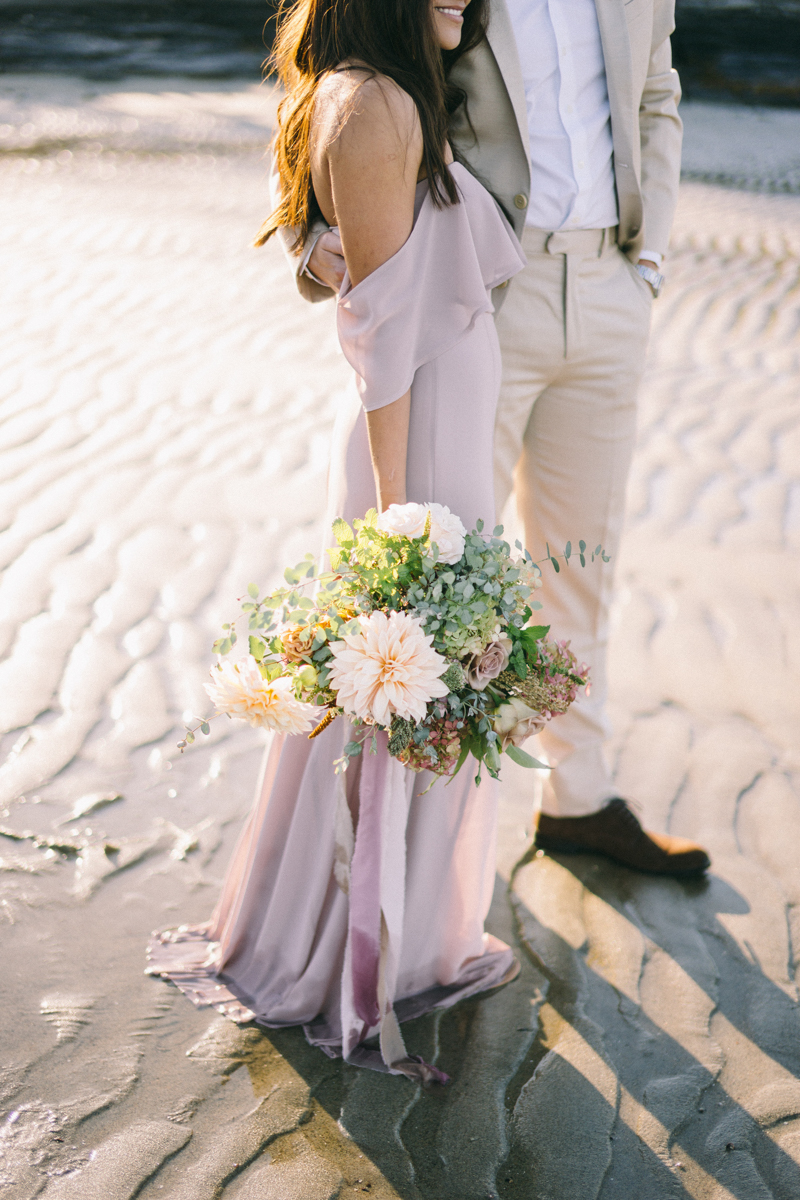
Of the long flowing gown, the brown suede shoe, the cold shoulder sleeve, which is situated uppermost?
the cold shoulder sleeve

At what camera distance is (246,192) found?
1059 cm

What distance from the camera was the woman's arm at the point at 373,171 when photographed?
1771 mm

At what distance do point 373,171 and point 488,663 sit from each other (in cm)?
91

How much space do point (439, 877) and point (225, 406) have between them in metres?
3.91

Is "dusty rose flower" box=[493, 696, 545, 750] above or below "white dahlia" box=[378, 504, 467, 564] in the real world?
below

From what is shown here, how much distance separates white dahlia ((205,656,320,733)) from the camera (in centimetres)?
177

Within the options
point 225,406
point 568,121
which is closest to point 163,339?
point 225,406

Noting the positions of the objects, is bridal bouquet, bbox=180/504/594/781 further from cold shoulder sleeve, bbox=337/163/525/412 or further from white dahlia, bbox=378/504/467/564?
cold shoulder sleeve, bbox=337/163/525/412

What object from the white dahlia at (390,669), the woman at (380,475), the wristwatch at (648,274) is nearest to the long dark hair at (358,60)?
the woman at (380,475)

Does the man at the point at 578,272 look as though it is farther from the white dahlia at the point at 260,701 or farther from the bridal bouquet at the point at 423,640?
the white dahlia at the point at 260,701

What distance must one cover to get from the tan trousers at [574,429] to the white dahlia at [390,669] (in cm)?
95

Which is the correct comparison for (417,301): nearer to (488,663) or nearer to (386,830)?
(488,663)

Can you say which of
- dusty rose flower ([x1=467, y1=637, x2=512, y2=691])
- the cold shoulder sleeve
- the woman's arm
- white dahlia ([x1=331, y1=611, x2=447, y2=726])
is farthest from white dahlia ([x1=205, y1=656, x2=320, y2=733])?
the woman's arm

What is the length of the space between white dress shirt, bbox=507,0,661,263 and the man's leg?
11cm
